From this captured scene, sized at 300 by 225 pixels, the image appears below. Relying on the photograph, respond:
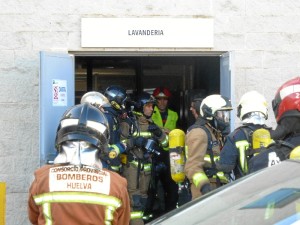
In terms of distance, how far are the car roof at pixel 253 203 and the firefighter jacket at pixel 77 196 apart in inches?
10.9

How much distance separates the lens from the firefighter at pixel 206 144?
6555 mm

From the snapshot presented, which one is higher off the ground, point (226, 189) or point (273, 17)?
point (273, 17)

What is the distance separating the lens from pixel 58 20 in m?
8.49

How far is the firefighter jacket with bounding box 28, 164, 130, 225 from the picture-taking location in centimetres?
354

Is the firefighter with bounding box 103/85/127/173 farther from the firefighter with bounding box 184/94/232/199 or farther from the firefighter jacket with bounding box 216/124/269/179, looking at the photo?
the firefighter jacket with bounding box 216/124/269/179

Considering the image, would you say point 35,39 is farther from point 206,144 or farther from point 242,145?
point 242,145

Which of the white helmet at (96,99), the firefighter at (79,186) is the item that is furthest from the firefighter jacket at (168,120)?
the firefighter at (79,186)

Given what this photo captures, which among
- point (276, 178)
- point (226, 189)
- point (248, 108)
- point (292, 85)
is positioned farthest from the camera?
point (248, 108)

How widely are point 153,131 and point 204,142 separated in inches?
79.5

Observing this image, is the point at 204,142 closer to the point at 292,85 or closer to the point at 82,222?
the point at 292,85

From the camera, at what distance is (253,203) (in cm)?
324

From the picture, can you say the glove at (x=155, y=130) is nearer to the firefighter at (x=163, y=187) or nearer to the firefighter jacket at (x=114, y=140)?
the firefighter at (x=163, y=187)

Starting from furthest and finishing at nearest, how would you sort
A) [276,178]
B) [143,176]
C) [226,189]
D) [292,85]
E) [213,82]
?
[213,82] < [143,176] < [292,85] < [226,189] < [276,178]

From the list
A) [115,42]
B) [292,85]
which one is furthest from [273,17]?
[292,85]
